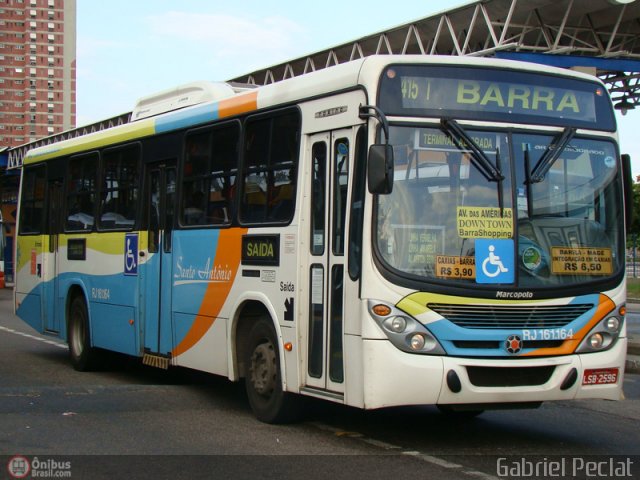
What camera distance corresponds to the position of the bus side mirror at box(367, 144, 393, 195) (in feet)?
24.1

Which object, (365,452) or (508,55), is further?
(508,55)

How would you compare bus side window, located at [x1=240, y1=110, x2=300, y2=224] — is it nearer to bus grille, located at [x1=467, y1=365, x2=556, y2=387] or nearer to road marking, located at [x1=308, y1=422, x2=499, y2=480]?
road marking, located at [x1=308, y1=422, x2=499, y2=480]

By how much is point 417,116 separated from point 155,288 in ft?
15.3

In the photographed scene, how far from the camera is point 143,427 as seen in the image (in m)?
8.88

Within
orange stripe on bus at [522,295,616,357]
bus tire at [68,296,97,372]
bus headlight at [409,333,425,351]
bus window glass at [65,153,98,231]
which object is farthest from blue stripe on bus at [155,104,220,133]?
orange stripe on bus at [522,295,616,357]

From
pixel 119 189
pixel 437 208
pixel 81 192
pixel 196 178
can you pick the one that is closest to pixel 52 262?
pixel 81 192


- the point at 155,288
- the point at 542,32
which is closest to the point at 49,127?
the point at 542,32

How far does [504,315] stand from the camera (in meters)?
7.68

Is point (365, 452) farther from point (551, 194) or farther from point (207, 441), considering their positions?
point (551, 194)

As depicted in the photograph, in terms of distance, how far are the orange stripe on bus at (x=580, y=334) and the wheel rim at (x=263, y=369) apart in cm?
241

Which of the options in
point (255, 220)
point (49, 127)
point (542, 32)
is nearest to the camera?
point (255, 220)

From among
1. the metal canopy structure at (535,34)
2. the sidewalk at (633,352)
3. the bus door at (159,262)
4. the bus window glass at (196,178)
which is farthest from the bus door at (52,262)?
the metal canopy structure at (535,34)

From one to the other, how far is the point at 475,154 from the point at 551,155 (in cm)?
69

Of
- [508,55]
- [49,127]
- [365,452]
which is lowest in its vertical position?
[365,452]
